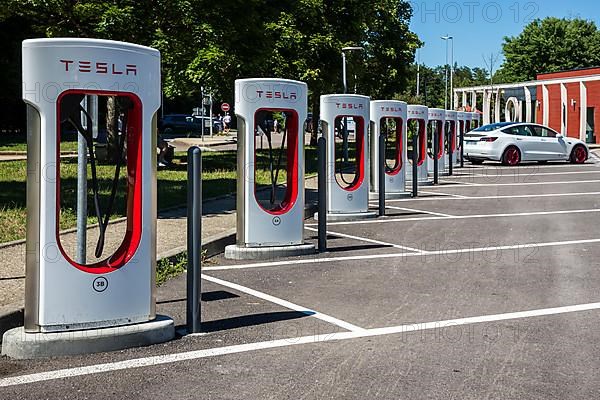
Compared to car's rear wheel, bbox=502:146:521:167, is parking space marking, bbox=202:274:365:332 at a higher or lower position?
lower

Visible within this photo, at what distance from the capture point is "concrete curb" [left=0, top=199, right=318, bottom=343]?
19.4 ft

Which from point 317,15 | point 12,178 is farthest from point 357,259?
point 317,15

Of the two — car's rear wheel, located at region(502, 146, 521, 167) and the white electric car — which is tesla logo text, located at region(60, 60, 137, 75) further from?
car's rear wheel, located at region(502, 146, 521, 167)

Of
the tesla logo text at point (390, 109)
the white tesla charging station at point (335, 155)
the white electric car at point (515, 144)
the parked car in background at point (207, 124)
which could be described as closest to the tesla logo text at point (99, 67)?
the white tesla charging station at point (335, 155)

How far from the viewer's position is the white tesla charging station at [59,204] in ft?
17.8

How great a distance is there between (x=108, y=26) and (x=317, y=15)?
57.8ft

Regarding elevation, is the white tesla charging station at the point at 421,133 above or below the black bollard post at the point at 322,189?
above

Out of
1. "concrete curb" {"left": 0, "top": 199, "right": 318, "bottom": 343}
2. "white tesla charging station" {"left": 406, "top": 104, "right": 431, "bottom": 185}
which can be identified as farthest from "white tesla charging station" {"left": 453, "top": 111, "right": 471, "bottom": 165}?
"concrete curb" {"left": 0, "top": 199, "right": 318, "bottom": 343}

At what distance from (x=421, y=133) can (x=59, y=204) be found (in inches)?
590

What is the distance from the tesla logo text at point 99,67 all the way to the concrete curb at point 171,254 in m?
1.84

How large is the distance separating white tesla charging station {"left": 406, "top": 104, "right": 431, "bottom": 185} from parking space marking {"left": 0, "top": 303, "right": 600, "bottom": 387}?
445 inches

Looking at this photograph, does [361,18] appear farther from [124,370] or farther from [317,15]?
[124,370]

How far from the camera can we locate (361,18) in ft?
106

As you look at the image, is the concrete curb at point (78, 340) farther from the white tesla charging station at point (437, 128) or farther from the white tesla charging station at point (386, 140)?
the white tesla charging station at point (437, 128)
